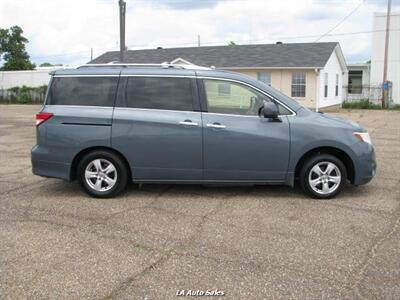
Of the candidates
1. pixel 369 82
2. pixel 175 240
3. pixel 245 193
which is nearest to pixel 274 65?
pixel 369 82

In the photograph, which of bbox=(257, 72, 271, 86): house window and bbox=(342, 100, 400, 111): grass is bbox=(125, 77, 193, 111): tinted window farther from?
bbox=(342, 100, 400, 111): grass

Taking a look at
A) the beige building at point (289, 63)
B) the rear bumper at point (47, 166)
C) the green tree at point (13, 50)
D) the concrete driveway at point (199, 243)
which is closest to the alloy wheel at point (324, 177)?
the concrete driveway at point (199, 243)

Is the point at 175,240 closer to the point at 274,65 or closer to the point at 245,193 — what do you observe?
the point at 245,193

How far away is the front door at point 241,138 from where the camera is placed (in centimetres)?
633

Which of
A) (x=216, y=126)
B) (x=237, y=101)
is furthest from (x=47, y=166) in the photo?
(x=237, y=101)

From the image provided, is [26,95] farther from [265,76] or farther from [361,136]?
[361,136]

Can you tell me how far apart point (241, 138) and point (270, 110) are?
1.78 feet

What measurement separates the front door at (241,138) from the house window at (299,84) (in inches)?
859

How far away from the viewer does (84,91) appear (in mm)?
6676

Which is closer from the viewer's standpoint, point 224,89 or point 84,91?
point 224,89

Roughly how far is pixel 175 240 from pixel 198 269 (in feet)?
2.55

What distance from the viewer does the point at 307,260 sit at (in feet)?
14.4

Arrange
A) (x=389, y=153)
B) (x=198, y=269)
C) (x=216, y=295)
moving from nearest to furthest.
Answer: (x=216, y=295), (x=198, y=269), (x=389, y=153)

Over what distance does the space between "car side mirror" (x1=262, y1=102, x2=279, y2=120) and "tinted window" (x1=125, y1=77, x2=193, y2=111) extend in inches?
40.3
